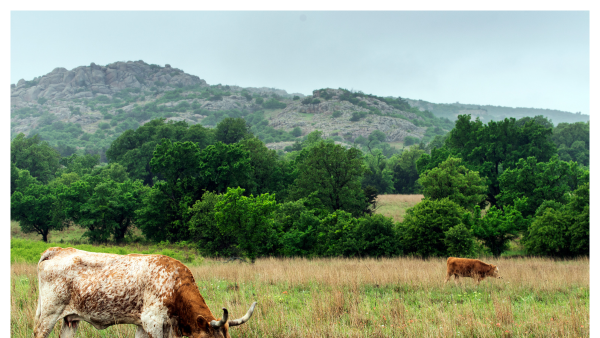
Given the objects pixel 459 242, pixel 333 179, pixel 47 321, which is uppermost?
pixel 47 321

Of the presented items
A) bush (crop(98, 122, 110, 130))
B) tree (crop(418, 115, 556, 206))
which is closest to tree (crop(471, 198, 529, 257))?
tree (crop(418, 115, 556, 206))

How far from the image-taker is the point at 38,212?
38750 mm

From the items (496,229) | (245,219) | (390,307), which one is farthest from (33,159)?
(390,307)

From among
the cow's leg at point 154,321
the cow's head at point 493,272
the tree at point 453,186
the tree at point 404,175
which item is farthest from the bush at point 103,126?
the cow's leg at point 154,321

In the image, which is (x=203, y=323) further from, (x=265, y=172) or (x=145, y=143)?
(x=145, y=143)

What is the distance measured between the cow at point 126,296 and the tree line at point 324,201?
1972 centimetres

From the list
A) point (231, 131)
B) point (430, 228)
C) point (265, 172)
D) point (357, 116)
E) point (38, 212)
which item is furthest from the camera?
point (357, 116)

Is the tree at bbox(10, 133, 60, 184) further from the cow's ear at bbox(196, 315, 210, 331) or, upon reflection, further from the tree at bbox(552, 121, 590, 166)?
the tree at bbox(552, 121, 590, 166)

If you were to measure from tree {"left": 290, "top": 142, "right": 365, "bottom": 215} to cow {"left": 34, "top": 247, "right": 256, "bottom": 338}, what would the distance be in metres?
29.8

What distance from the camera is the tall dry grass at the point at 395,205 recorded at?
137 feet

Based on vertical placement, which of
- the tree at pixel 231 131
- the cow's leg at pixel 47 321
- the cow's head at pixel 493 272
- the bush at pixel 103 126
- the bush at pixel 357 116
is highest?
the bush at pixel 357 116

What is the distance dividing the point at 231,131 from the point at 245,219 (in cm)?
3594

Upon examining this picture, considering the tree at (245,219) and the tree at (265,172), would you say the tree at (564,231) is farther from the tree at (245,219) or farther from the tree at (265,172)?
the tree at (265,172)

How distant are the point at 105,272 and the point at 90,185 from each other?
42334 millimetres
